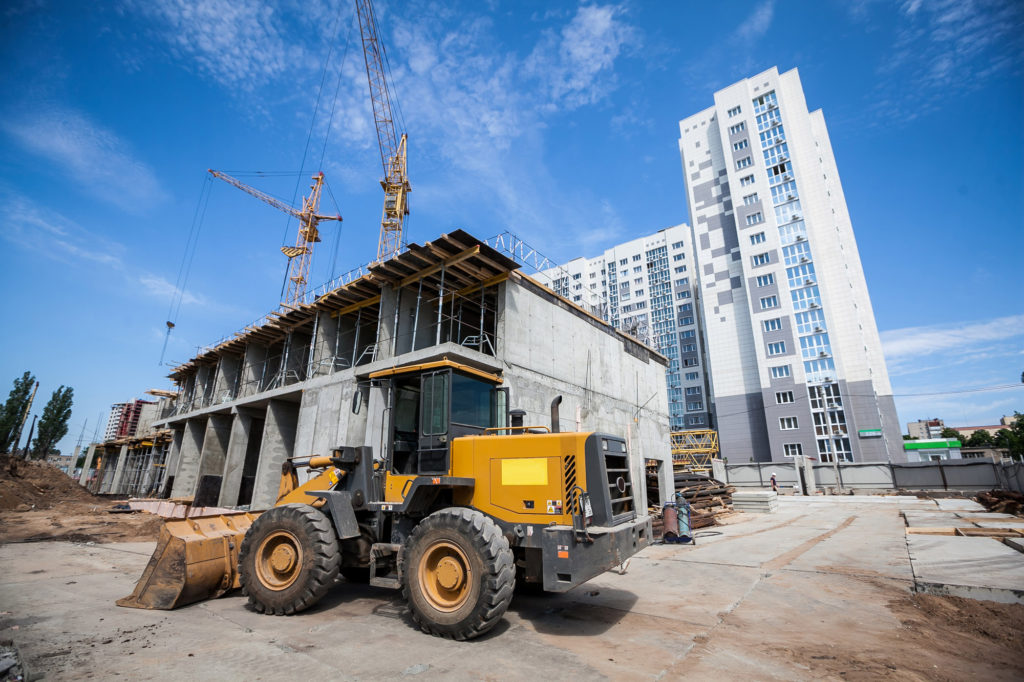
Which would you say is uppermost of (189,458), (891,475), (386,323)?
(386,323)

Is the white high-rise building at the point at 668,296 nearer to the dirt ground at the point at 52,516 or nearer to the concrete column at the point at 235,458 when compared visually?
the concrete column at the point at 235,458

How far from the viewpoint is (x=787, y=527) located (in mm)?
16234

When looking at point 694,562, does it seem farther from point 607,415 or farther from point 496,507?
point 607,415

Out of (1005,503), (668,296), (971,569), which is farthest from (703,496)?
(668,296)

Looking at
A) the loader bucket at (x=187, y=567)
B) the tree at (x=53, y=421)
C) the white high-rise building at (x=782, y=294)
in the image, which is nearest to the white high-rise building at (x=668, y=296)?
the white high-rise building at (x=782, y=294)

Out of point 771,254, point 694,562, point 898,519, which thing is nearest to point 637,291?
point 771,254

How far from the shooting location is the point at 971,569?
7.25 meters

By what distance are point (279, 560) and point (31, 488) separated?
3117 centimetres

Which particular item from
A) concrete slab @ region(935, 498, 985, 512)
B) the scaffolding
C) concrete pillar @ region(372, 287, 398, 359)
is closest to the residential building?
the scaffolding

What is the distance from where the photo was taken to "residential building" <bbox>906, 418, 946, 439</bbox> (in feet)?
323

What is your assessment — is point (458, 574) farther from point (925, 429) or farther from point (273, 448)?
point (925, 429)

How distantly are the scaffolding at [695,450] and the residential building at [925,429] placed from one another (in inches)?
3062

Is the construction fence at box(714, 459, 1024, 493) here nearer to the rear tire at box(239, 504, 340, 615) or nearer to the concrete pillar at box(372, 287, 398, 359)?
the concrete pillar at box(372, 287, 398, 359)

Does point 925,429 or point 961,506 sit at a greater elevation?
point 925,429
